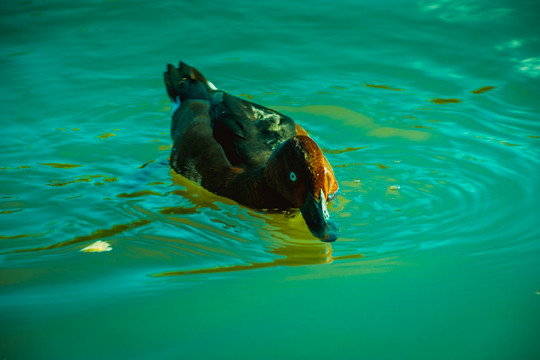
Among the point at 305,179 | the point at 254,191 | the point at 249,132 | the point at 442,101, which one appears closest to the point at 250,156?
the point at 249,132

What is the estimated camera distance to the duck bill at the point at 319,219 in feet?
13.8

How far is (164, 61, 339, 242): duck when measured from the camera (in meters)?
4.62

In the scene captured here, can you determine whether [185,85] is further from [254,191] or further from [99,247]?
[99,247]

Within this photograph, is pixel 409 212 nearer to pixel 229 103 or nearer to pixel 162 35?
pixel 229 103

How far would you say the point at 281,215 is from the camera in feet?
17.0

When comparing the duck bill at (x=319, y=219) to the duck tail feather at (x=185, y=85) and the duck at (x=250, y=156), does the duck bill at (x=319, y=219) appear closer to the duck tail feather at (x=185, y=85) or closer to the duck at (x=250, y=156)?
the duck at (x=250, y=156)

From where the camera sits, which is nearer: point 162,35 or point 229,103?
point 229,103

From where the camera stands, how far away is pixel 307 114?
7359 millimetres

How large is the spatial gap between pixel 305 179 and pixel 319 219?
1.37 ft

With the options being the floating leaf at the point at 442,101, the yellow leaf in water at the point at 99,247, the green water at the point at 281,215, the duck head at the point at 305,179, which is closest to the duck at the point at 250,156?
the duck head at the point at 305,179

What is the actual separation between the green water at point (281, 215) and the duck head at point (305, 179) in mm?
216

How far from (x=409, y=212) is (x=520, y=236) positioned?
91cm

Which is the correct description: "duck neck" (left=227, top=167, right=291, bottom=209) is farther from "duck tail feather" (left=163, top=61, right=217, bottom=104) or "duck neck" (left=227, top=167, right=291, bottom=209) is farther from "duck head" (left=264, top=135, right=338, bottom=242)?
"duck tail feather" (left=163, top=61, right=217, bottom=104)

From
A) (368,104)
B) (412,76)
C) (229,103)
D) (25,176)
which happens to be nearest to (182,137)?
(229,103)
